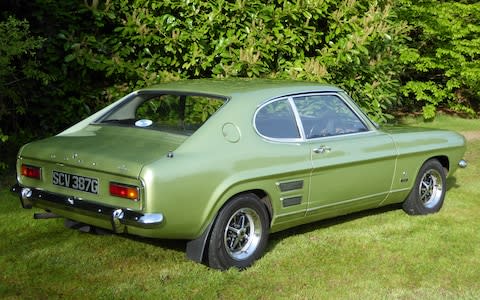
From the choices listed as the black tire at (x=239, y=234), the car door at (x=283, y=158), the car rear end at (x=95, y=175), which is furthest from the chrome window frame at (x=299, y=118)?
the car rear end at (x=95, y=175)

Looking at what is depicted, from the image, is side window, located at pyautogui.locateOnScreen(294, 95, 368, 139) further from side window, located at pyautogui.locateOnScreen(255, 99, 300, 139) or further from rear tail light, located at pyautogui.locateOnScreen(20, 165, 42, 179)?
rear tail light, located at pyautogui.locateOnScreen(20, 165, 42, 179)

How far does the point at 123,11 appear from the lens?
29.5 feet

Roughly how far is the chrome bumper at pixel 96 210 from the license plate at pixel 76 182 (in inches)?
3.2

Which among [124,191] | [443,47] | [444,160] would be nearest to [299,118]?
[124,191]

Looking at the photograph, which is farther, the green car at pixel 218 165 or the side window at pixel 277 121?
the side window at pixel 277 121

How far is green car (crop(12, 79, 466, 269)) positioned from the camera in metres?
4.69

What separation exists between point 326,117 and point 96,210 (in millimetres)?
2303

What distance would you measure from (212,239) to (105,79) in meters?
5.20

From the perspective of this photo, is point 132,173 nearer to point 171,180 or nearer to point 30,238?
point 171,180

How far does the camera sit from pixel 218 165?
4.90 m

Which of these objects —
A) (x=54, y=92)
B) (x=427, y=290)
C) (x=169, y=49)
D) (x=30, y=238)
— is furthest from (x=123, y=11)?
(x=427, y=290)

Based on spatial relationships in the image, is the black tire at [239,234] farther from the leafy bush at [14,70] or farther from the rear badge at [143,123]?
the leafy bush at [14,70]

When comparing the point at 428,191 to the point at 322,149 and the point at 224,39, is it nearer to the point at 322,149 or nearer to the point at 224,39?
the point at 322,149

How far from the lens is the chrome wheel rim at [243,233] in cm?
517
